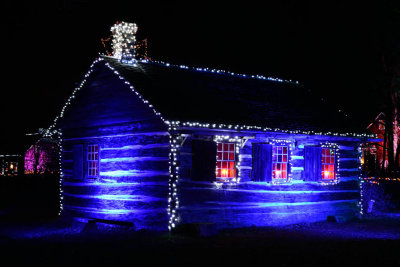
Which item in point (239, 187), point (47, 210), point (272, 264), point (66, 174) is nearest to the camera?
point (272, 264)

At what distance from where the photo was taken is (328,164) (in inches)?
850

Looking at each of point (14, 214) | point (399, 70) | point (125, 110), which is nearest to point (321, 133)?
point (125, 110)

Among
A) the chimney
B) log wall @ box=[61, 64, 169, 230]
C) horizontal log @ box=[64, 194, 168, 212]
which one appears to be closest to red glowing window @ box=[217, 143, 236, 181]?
log wall @ box=[61, 64, 169, 230]

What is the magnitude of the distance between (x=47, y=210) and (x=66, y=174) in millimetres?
6245

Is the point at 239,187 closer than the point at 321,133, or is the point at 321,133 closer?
the point at 239,187

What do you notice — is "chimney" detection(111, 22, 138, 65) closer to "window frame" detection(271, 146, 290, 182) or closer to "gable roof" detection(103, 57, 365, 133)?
"gable roof" detection(103, 57, 365, 133)

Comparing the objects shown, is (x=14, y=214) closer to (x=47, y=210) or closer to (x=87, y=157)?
(x=47, y=210)

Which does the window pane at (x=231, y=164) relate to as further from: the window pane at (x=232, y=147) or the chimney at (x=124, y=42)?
the chimney at (x=124, y=42)

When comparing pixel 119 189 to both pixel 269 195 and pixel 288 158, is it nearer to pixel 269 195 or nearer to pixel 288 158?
pixel 269 195

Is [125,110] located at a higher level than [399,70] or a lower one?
lower

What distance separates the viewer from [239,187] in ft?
61.5

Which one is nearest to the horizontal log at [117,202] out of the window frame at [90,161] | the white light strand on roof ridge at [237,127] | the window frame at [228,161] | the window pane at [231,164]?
the window frame at [90,161]

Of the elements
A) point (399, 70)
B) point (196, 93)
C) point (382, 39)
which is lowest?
point (196, 93)

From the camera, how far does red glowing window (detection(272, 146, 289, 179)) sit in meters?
19.9
